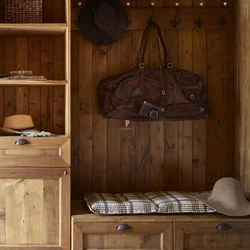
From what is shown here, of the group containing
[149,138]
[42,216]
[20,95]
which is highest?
[20,95]

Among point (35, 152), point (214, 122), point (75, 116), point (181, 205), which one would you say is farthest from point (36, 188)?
point (214, 122)

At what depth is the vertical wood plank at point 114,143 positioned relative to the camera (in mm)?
3809

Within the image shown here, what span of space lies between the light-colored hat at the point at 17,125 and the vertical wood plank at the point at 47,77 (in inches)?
10.8

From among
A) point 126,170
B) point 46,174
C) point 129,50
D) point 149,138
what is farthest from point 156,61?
point 46,174

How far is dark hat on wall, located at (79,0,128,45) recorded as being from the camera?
3686mm

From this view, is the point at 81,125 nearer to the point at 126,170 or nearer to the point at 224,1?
the point at 126,170

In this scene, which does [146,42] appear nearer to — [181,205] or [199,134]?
[199,134]

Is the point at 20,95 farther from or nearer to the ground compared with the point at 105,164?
farther from the ground

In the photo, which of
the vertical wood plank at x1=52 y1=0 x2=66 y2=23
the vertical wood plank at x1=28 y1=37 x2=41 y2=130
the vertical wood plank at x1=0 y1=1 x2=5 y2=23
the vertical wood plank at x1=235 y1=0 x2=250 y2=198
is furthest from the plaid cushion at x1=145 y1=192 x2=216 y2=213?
the vertical wood plank at x1=0 y1=1 x2=5 y2=23

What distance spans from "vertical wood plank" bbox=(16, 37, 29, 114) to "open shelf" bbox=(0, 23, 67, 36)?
155 millimetres

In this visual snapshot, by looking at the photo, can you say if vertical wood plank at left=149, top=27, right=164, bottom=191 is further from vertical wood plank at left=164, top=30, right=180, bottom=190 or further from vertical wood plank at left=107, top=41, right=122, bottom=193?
vertical wood plank at left=107, top=41, right=122, bottom=193

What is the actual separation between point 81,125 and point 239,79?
121 centimetres

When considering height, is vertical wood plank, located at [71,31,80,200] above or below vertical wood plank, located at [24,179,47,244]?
above

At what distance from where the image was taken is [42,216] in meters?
3.30
